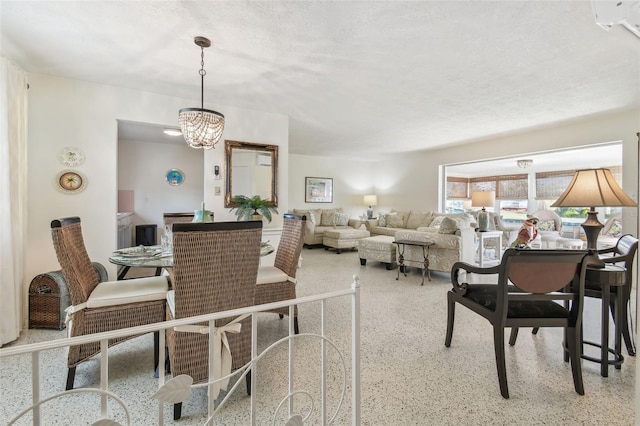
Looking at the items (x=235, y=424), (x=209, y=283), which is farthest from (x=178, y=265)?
(x=235, y=424)

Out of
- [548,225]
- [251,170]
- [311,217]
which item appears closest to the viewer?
[251,170]

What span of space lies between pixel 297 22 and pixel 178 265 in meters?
1.81

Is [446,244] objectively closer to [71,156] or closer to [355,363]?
[355,363]

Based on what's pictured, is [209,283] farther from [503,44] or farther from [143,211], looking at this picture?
[143,211]

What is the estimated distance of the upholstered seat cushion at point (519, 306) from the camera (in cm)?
182

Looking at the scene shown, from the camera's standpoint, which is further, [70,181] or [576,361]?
[70,181]

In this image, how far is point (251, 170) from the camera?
4246mm

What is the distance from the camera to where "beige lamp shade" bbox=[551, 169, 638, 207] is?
191 centimetres

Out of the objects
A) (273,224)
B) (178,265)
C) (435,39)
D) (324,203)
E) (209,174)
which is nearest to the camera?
(178,265)

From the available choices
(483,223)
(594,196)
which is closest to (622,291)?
(594,196)

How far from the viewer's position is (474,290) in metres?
2.12

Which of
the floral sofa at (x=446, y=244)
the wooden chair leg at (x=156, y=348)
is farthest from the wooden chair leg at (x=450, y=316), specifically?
the floral sofa at (x=446, y=244)

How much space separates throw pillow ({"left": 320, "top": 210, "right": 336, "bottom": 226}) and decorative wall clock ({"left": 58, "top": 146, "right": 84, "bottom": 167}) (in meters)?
5.27

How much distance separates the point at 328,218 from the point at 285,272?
16.9 feet
